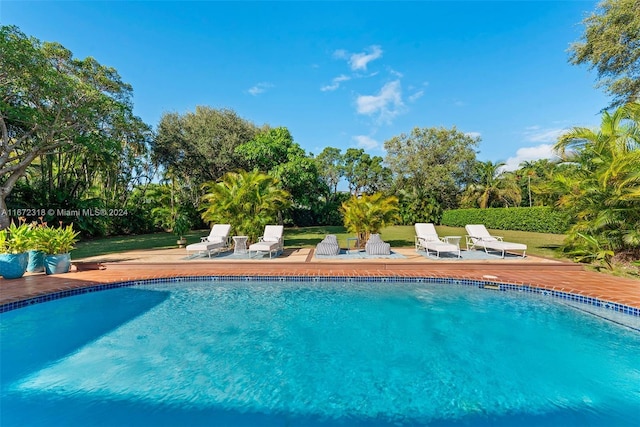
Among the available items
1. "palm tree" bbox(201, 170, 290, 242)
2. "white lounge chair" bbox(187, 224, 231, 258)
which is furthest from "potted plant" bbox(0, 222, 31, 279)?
"palm tree" bbox(201, 170, 290, 242)

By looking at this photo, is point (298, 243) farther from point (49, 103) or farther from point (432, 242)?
point (49, 103)

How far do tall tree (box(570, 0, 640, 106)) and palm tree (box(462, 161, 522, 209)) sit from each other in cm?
1534

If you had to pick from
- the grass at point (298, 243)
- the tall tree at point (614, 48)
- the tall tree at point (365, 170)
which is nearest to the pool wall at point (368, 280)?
the grass at point (298, 243)

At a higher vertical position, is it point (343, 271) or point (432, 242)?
point (432, 242)

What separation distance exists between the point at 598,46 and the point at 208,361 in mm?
17382

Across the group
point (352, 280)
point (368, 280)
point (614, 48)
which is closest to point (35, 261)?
point (352, 280)

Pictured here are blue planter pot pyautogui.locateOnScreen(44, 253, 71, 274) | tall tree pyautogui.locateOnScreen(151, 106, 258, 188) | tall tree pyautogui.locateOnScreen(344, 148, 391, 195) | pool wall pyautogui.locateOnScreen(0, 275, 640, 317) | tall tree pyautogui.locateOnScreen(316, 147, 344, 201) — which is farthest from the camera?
tall tree pyautogui.locateOnScreen(316, 147, 344, 201)

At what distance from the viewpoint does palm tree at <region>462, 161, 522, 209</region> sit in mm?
28047

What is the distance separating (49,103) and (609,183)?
72.3 ft

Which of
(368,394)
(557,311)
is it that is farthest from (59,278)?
(557,311)

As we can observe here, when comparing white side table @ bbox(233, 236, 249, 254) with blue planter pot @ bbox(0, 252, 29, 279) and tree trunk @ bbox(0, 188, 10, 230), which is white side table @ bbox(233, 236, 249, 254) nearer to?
blue planter pot @ bbox(0, 252, 29, 279)

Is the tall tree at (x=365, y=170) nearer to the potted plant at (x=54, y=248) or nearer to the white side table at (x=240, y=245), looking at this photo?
the white side table at (x=240, y=245)

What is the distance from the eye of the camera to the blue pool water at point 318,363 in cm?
311

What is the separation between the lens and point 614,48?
1185 cm
